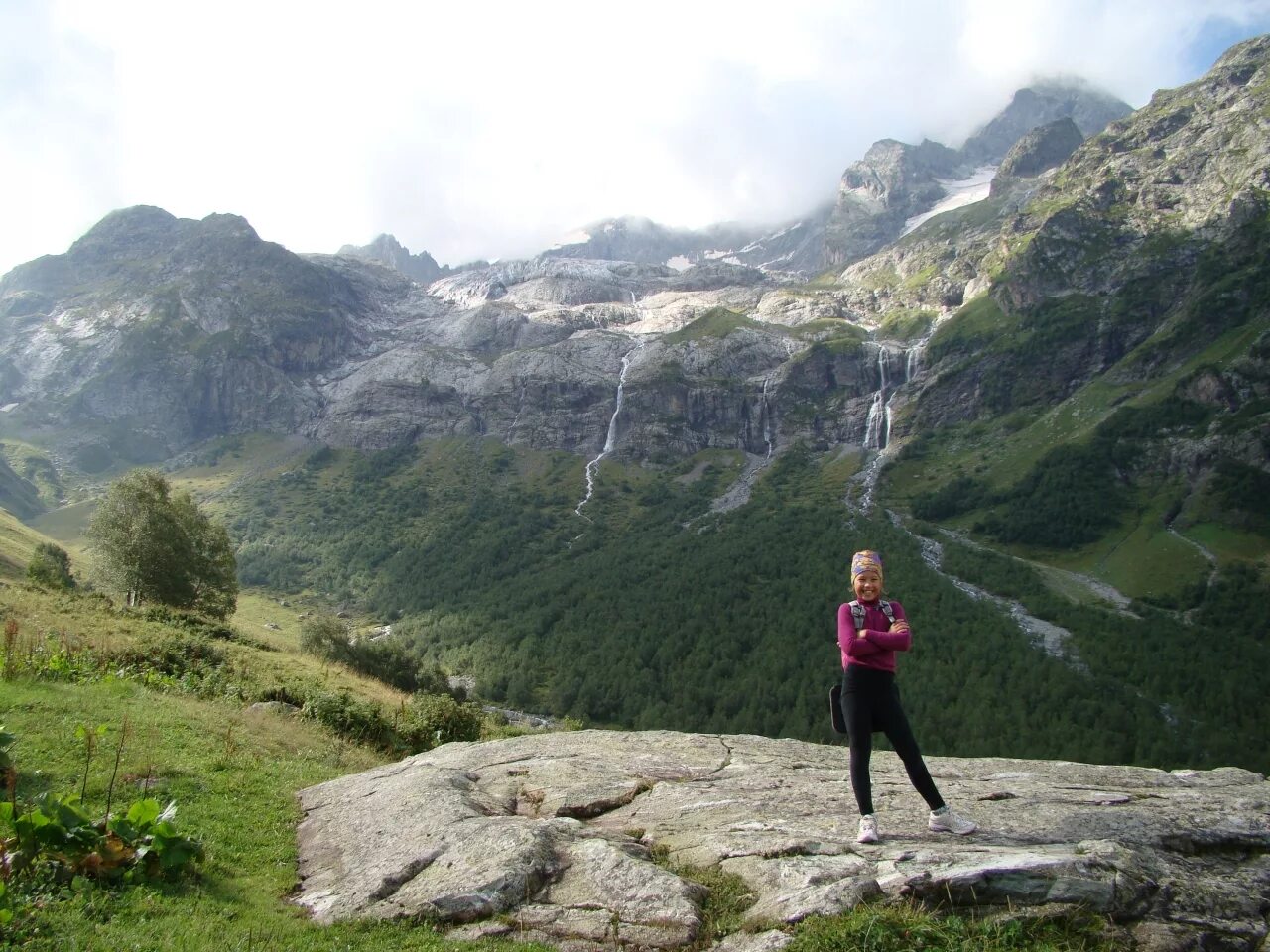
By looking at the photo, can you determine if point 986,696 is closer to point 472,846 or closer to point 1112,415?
point 472,846

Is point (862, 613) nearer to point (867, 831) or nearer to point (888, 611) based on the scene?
point (888, 611)

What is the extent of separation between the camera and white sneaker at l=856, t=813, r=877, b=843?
405 inches

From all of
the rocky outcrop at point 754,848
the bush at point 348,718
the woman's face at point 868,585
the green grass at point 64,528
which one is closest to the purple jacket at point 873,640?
the woman's face at point 868,585

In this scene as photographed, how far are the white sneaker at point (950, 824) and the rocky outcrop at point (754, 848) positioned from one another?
0.16 m

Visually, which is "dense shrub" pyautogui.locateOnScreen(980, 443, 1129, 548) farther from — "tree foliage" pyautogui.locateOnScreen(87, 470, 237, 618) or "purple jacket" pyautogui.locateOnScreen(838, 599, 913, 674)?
"purple jacket" pyautogui.locateOnScreen(838, 599, 913, 674)

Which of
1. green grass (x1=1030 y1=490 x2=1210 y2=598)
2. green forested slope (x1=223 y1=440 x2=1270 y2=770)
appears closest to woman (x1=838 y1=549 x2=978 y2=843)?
green forested slope (x1=223 y1=440 x2=1270 y2=770)

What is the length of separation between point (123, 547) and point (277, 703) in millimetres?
44161

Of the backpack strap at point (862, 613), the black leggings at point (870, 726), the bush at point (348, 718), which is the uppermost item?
the backpack strap at point (862, 613)

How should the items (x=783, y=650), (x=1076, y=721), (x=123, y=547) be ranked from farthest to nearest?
(x=783, y=650) < (x=1076, y=721) < (x=123, y=547)

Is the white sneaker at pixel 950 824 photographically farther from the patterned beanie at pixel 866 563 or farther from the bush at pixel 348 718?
the bush at pixel 348 718

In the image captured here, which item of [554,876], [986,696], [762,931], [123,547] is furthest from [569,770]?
[986,696]

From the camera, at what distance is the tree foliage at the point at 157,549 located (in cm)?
5591

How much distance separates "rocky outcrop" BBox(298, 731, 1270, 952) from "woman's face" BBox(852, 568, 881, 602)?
3.60 m

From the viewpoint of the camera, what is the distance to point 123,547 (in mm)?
55844
